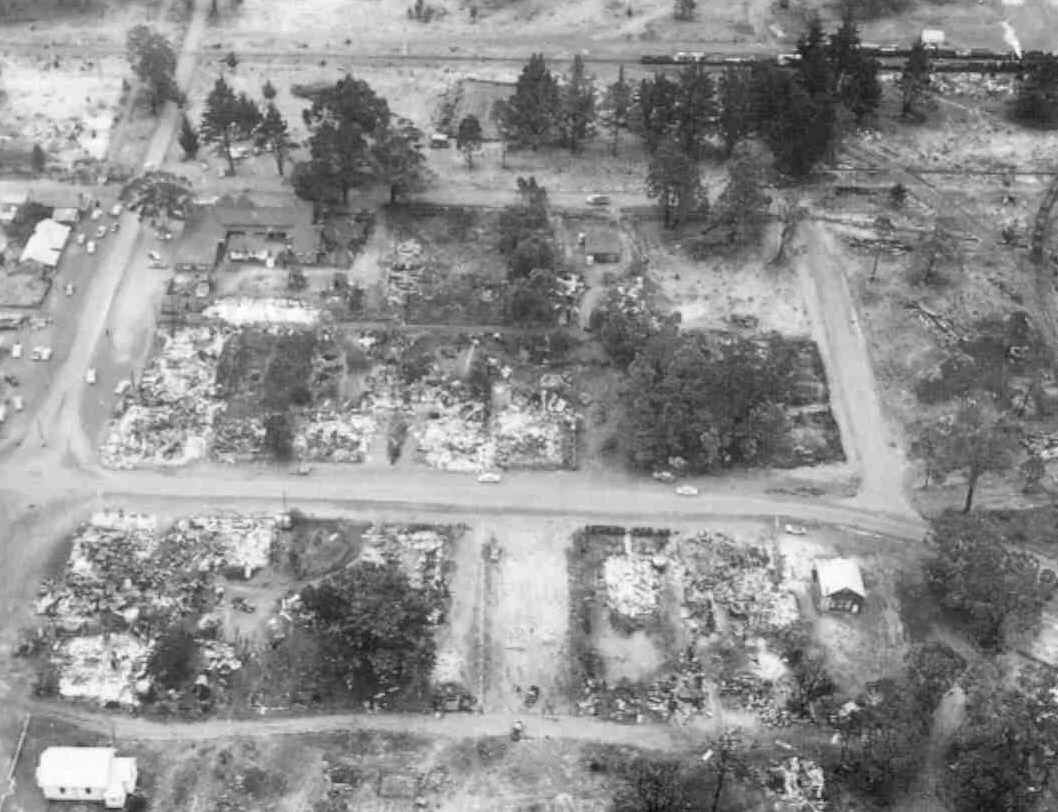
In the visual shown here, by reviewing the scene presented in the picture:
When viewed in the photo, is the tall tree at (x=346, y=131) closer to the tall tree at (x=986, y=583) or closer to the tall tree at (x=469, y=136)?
the tall tree at (x=469, y=136)

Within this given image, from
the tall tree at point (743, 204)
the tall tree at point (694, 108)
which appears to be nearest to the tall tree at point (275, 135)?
the tall tree at point (694, 108)

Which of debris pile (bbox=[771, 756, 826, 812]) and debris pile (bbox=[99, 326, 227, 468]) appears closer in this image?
debris pile (bbox=[771, 756, 826, 812])

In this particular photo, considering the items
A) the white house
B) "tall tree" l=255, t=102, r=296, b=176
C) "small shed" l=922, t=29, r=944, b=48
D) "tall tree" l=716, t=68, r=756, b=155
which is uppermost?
"small shed" l=922, t=29, r=944, b=48

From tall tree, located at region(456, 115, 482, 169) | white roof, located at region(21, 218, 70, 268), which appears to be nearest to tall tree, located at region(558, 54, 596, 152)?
tall tree, located at region(456, 115, 482, 169)

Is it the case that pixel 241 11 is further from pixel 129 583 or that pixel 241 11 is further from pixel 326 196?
pixel 129 583

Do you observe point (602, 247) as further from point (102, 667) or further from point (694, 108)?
point (102, 667)

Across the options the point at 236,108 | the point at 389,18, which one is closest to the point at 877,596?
the point at 236,108

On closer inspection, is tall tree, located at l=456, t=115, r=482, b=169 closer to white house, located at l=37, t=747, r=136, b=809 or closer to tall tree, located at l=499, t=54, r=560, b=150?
tall tree, located at l=499, t=54, r=560, b=150
